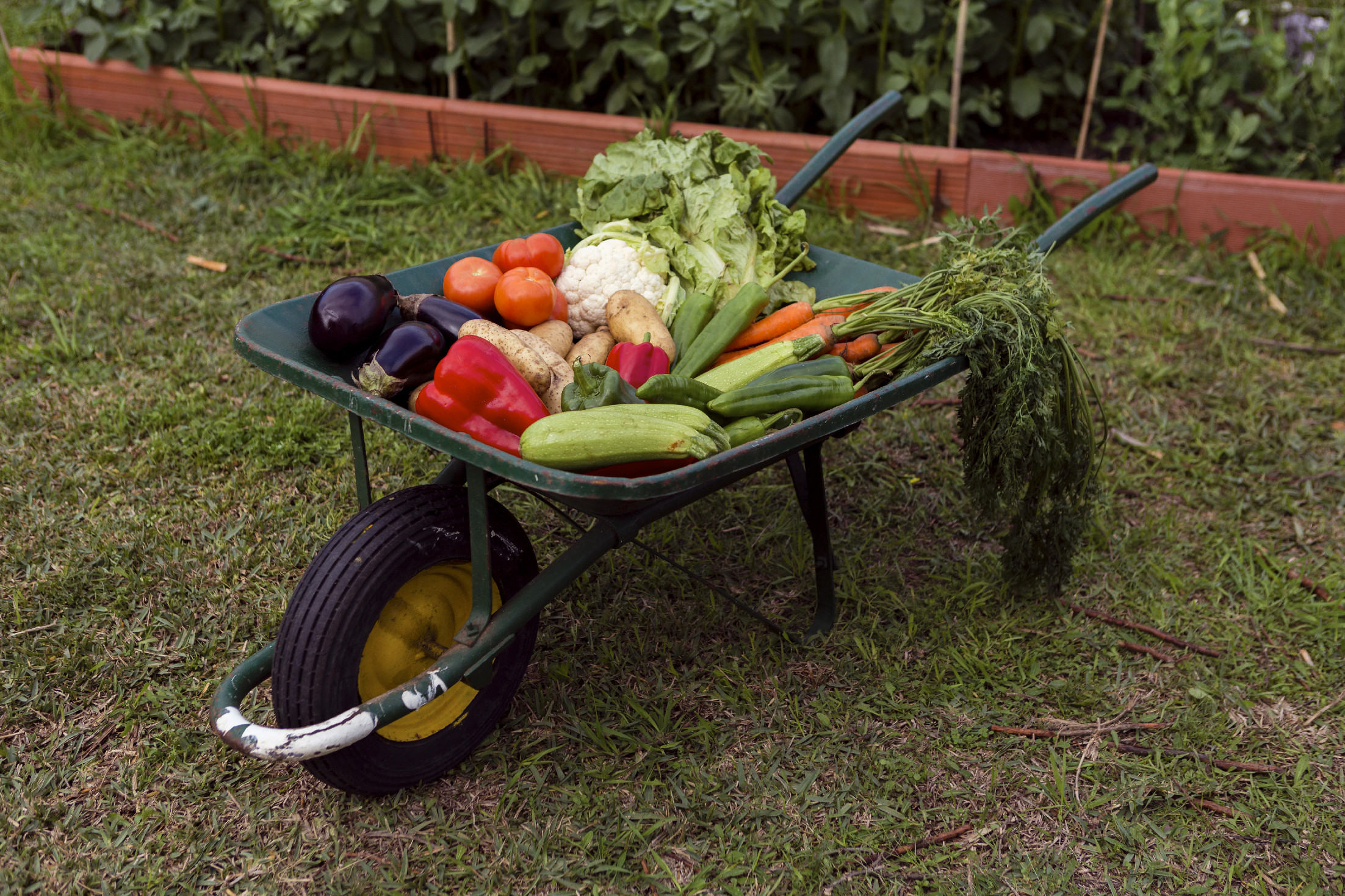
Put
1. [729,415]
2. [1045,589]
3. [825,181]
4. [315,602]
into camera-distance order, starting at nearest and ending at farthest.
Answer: [315,602] → [729,415] → [1045,589] → [825,181]

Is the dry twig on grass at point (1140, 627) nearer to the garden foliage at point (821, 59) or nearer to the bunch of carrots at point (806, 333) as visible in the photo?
the bunch of carrots at point (806, 333)

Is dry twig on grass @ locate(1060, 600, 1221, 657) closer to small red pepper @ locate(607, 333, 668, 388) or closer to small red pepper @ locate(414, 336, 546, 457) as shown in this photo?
small red pepper @ locate(607, 333, 668, 388)

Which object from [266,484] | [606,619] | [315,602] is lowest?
[606,619]

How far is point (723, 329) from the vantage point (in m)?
2.34

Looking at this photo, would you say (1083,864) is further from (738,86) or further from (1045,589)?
(738,86)

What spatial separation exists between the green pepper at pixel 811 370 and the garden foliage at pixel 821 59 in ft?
8.89

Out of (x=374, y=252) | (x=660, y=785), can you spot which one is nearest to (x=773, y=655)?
(x=660, y=785)

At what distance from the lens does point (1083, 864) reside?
2.09 m

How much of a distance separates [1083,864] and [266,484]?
94.0 inches

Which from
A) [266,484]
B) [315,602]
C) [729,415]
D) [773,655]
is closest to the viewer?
[315,602]

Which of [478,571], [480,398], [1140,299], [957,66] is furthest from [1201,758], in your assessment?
[957,66]

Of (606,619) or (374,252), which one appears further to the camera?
(374,252)

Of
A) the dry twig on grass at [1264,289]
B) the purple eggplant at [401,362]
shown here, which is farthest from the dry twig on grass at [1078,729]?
the dry twig on grass at [1264,289]

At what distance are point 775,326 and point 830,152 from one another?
82cm
